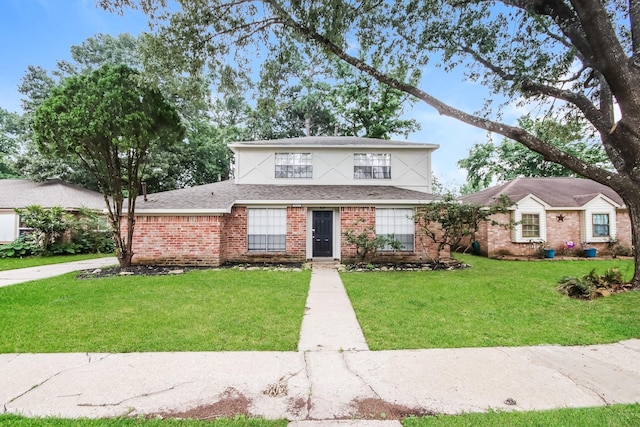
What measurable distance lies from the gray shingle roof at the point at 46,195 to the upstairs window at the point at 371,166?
47.3 ft

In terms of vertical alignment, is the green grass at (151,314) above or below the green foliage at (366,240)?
below

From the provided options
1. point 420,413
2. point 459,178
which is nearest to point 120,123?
point 420,413

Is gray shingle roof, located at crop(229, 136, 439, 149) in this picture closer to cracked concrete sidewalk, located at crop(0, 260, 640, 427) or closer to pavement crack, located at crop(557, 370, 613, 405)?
cracked concrete sidewalk, located at crop(0, 260, 640, 427)

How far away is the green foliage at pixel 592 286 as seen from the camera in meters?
6.33

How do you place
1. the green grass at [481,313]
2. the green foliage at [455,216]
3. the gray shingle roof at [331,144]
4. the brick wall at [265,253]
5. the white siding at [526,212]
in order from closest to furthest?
the green grass at [481,313]
the green foliage at [455,216]
the brick wall at [265,253]
the white siding at [526,212]
the gray shingle roof at [331,144]

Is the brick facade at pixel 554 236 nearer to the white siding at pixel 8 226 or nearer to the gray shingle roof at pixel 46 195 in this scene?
the gray shingle roof at pixel 46 195

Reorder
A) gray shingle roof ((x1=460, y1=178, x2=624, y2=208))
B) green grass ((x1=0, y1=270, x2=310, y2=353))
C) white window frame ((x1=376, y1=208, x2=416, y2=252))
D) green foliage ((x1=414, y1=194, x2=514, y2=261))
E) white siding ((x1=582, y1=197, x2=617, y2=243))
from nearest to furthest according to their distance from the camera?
1. green grass ((x1=0, y1=270, x2=310, y2=353))
2. green foliage ((x1=414, y1=194, x2=514, y2=261))
3. white window frame ((x1=376, y1=208, x2=416, y2=252))
4. white siding ((x1=582, y1=197, x2=617, y2=243))
5. gray shingle roof ((x1=460, y1=178, x2=624, y2=208))

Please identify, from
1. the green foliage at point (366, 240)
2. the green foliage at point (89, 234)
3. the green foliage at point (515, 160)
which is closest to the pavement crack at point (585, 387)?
the green foliage at point (366, 240)

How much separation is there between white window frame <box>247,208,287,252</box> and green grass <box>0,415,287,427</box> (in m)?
9.28

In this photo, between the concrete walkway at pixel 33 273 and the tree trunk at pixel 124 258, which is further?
the tree trunk at pixel 124 258

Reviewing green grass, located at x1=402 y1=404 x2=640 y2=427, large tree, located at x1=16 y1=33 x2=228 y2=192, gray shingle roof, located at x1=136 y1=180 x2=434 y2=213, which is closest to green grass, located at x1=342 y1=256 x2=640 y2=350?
green grass, located at x1=402 y1=404 x2=640 y2=427

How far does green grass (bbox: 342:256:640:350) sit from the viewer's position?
13.9 ft

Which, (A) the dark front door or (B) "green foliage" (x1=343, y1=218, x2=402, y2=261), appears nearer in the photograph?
(B) "green foliage" (x1=343, y1=218, x2=402, y2=261)

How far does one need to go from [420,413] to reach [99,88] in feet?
34.7
